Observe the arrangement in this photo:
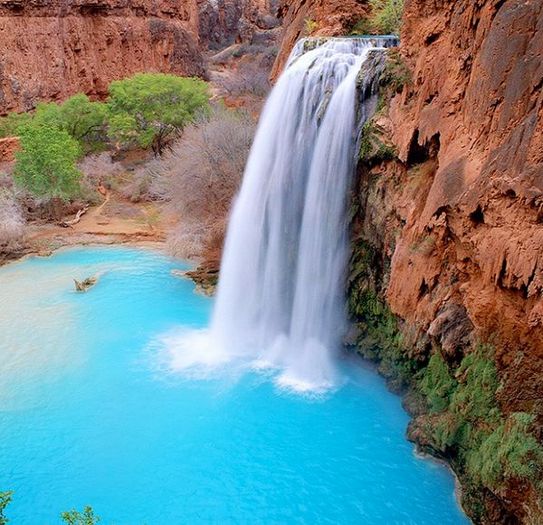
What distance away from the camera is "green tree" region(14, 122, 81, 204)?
19.7 m

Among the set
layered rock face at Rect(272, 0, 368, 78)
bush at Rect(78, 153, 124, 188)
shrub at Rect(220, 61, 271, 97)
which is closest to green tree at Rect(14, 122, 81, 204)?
bush at Rect(78, 153, 124, 188)

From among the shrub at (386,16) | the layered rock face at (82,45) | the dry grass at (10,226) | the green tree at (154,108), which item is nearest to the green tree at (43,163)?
the dry grass at (10,226)

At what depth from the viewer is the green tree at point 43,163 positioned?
64.7 feet

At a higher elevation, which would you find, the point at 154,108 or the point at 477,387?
Result: the point at 154,108

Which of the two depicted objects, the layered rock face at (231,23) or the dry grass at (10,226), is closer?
the dry grass at (10,226)

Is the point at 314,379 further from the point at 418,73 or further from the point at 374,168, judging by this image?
the point at 418,73

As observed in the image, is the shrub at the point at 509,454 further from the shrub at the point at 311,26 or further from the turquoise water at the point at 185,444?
the shrub at the point at 311,26

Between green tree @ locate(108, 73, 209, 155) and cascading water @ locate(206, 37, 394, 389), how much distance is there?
14.1 m

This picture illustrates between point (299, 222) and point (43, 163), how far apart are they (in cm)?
1334

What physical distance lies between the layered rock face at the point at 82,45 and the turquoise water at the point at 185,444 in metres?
21.2

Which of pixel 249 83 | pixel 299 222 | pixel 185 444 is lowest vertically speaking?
pixel 185 444

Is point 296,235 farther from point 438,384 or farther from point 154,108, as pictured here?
point 154,108

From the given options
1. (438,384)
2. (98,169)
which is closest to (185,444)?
(438,384)

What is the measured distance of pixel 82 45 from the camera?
2995 centimetres
